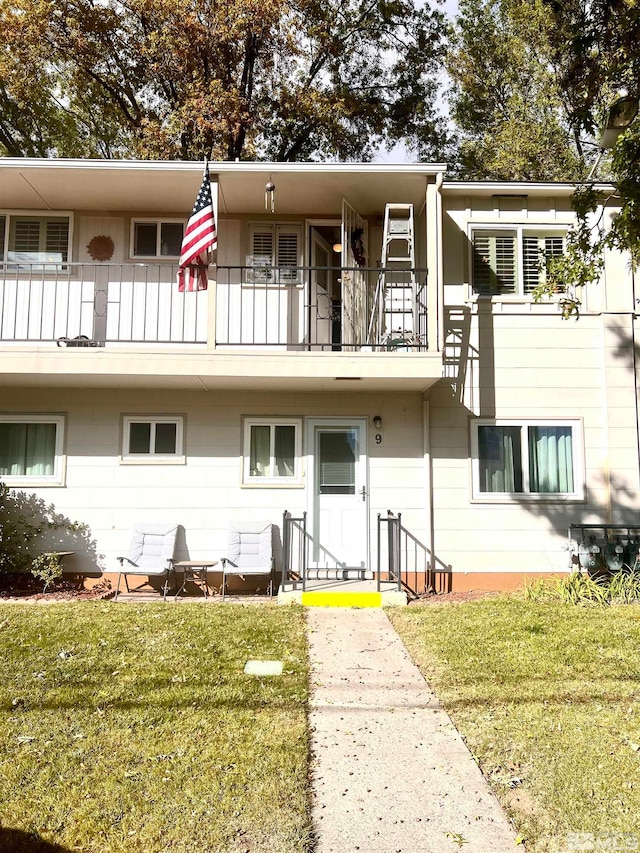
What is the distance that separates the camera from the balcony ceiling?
892 centimetres

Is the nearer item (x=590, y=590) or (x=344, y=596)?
(x=344, y=596)

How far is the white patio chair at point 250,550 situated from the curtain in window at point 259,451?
2.61 feet

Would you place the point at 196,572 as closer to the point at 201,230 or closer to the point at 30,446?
the point at 30,446

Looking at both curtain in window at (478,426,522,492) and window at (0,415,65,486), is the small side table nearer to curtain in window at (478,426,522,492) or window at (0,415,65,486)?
window at (0,415,65,486)

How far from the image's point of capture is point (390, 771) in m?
3.99

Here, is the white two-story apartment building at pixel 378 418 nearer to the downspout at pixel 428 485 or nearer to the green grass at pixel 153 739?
the downspout at pixel 428 485

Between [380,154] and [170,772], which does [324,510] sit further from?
[380,154]

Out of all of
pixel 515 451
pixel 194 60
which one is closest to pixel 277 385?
pixel 515 451

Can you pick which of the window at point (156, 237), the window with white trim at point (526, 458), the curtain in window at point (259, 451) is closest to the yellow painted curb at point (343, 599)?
the curtain in window at point (259, 451)

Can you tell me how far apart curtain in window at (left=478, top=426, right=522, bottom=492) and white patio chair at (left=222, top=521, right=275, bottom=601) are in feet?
10.8

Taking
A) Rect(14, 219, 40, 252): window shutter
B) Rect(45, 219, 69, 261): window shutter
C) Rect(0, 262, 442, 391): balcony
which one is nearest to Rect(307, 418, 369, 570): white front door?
Rect(0, 262, 442, 391): balcony


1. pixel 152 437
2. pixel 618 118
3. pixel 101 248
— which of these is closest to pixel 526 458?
pixel 618 118

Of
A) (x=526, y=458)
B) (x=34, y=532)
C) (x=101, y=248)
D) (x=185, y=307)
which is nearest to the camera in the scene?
(x=34, y=532)

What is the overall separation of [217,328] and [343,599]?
455 centimetres
